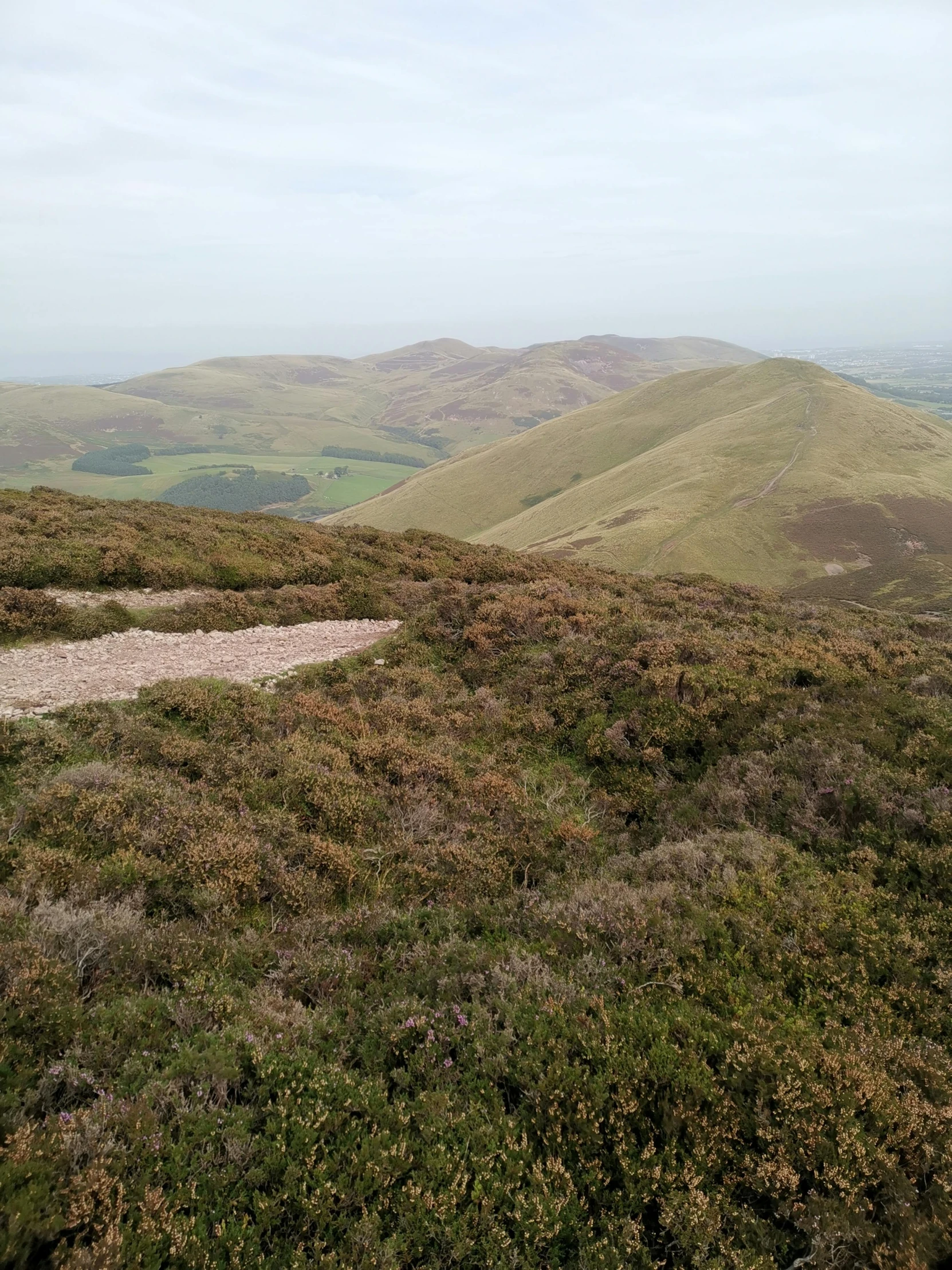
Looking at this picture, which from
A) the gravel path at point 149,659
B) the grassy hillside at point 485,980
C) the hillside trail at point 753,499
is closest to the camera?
the grassy hillside at point 485,980

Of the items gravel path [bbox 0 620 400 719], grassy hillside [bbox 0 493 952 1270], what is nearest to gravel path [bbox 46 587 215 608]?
gravel path [bbox 0 620 400 719]

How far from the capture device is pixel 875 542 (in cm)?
9056

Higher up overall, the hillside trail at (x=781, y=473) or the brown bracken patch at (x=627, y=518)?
the hillside trail at (x=781, y=473)

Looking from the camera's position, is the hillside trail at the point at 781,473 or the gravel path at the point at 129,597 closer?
the gravel path at the point at 129,597

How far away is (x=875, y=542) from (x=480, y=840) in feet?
340

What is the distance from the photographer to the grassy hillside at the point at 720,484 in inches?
3509

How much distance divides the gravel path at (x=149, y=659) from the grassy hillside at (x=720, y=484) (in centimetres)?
6862

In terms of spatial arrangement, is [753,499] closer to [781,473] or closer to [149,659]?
[781,473]

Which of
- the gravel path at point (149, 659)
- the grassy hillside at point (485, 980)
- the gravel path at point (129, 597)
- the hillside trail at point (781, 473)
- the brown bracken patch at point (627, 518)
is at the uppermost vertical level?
the hillside trail at point (781, 473)

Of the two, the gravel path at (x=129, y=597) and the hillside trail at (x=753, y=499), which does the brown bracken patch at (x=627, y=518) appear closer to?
the hillside trail at (x=753, y=499)

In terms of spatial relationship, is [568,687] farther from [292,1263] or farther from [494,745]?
[292,1263]

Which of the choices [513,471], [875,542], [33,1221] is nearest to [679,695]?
[33,1221]

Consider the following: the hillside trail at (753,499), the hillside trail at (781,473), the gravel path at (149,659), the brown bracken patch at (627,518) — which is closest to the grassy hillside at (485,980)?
the gravel path at (149,659)

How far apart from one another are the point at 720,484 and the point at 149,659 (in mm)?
112578
